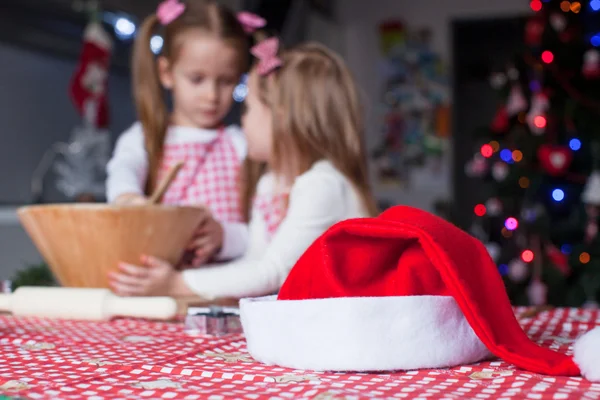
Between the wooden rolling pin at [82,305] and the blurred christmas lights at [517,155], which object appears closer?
the wooden rolling pin at [82,305]

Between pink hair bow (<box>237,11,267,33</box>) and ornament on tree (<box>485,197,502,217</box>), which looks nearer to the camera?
pink hair bow (<box>237,11,267,33</box>)

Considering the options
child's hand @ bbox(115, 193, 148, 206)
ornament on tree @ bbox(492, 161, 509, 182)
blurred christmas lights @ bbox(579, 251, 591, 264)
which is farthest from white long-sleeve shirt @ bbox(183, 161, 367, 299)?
ornament on tree @ bbox(492, 161, 509, 182)

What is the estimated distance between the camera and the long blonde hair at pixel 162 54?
5.17ft

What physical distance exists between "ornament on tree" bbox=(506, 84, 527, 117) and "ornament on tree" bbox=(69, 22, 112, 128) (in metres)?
1.65

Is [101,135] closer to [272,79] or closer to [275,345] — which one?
[272,79]

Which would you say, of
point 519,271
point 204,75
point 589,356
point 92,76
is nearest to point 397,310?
point 589,356

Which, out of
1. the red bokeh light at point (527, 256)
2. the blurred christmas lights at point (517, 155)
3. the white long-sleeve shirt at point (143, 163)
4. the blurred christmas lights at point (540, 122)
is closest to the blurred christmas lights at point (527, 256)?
the red bokeh light at point (527, 256)

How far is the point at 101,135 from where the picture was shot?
3.15 m

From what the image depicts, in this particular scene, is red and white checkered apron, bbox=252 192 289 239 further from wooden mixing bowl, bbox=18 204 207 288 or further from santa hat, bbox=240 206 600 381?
santa hat, bbox=240 206 600 381

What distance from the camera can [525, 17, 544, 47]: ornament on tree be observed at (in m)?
2.84

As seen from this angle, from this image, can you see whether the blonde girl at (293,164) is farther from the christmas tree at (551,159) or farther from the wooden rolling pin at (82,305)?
the christmas tree at (551,159)

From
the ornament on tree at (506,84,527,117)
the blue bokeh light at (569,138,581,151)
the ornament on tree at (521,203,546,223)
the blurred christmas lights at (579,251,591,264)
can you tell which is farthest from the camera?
the ornament on tree at (506,84,527,117)

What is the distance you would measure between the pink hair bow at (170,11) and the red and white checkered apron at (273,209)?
471 mm

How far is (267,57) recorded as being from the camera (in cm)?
140
